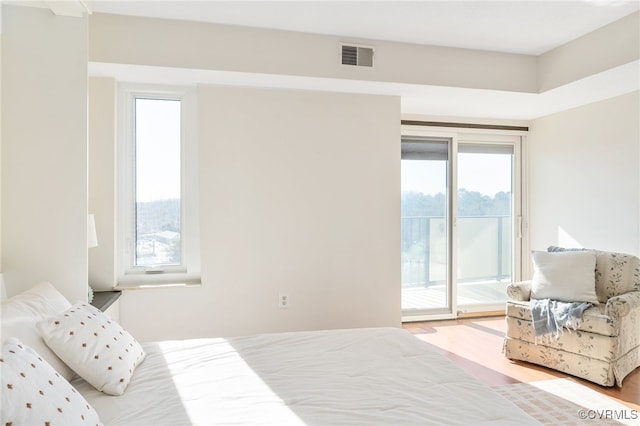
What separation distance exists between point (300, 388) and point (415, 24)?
273cm

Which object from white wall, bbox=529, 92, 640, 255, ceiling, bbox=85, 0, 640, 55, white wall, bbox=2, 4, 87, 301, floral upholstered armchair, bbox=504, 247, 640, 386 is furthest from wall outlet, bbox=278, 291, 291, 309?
white wall, bbox=529, 92, 640, 255

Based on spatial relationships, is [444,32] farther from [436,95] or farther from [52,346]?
[52,346]

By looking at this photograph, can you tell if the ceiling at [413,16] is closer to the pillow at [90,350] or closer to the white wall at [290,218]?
the white wall at [290,218]

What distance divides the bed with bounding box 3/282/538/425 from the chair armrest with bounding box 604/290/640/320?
1.78 m

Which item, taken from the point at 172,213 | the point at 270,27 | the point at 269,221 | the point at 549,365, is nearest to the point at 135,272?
the point at 172,213

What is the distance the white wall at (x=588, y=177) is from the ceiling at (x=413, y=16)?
44.1 inches

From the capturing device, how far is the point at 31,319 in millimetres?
1661

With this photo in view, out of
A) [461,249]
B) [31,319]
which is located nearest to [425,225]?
[461,249]

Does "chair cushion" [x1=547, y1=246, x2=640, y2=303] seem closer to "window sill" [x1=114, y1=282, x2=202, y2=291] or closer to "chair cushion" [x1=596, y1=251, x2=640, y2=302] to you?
"chair cushion" [x1=596, y1=251, x2=640, y2=302]

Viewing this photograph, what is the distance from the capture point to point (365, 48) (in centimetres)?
339

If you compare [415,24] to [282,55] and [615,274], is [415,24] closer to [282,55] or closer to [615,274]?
[282,55]

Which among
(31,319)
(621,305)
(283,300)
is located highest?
(31,319)

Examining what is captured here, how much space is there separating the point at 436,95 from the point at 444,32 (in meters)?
0.69

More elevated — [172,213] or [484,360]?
[172,213]
